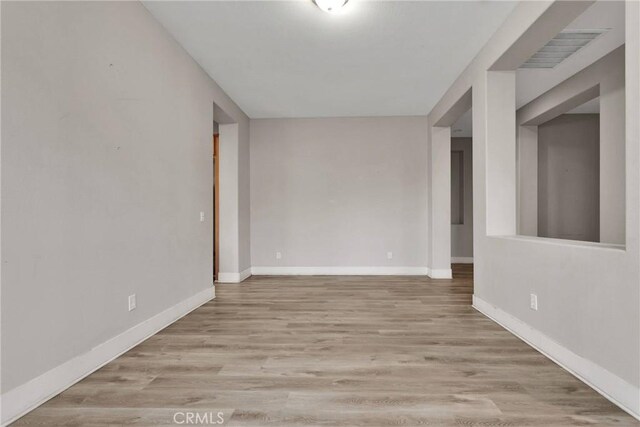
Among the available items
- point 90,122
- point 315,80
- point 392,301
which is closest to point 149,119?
point 90,122

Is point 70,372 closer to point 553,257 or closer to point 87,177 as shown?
point 87,177

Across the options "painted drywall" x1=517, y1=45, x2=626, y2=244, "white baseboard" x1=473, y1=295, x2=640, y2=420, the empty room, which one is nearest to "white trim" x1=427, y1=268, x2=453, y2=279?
the empty room

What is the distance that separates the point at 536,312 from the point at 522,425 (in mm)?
1246

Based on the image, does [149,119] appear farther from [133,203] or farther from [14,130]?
[14,130]

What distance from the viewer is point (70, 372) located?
2.01m

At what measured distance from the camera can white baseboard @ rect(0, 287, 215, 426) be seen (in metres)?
1.66

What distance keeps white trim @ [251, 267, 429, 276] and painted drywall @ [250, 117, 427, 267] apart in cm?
8

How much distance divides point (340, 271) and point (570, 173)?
4.35m

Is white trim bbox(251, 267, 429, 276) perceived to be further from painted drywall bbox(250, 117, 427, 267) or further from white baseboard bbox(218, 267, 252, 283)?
white baseboard bbox(218, 267, 252, 283)

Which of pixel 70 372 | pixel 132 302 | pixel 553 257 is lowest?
pixel 70 372

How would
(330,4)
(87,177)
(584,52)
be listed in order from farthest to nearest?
(584,52), (330,4), (87,177)

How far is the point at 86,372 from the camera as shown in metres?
2.14

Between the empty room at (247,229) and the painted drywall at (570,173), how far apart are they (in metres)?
0.11

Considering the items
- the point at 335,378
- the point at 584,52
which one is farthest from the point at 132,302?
the point at 584,52
